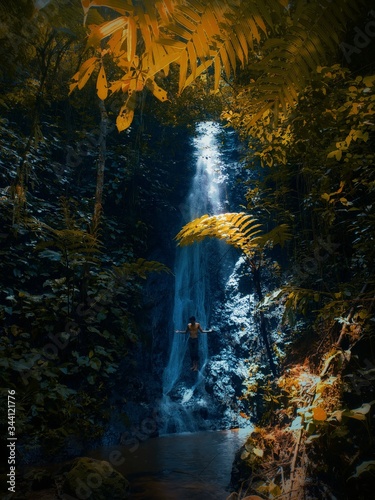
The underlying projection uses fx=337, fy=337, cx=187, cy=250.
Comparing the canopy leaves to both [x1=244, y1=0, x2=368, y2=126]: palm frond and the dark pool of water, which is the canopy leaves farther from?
the dark pool of water

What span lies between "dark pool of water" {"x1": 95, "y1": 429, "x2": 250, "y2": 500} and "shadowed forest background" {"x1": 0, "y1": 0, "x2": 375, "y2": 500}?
309 millimetres

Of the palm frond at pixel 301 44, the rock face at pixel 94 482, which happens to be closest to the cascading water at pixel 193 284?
the rock face at pixel 94 482

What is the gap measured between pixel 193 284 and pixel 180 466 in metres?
6.35

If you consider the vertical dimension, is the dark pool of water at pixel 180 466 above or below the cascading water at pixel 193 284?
below

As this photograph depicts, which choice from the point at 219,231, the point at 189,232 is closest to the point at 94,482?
the point at 189,232

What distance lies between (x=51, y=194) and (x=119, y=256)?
227 centimetres

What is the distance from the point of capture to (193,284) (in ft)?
35.1

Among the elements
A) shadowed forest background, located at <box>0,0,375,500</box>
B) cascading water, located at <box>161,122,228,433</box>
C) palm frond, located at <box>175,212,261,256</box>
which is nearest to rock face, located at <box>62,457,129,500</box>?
shadowed forest background, located at <box>0,0,375,500</box>

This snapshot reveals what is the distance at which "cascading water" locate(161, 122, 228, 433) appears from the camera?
314 inches

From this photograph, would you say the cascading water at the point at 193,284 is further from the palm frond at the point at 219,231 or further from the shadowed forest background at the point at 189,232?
the palm frond at the point at 219,231

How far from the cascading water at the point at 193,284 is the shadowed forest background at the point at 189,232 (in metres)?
0.30

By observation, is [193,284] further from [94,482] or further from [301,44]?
[301,44]

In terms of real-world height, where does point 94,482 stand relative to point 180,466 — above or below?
above

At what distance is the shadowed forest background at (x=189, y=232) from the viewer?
43.9 inches
